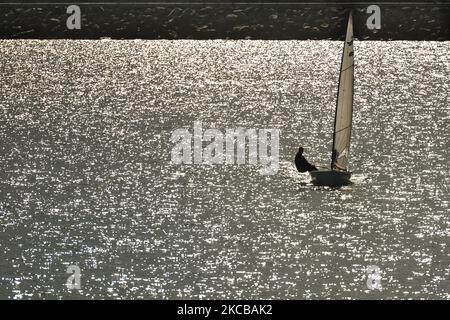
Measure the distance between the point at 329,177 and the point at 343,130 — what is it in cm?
526

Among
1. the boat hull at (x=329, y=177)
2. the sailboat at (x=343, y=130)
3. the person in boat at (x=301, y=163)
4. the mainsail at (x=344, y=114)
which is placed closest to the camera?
the boat hull at (x=329, y=177)

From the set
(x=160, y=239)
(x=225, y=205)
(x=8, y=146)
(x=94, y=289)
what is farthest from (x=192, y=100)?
(x=94, y=289)

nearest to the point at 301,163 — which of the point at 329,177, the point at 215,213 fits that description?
the point at 329,177

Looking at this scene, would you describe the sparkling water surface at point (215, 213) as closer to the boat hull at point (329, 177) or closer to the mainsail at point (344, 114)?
the boat hull at point (329, 177)

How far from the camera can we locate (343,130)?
87.1 m

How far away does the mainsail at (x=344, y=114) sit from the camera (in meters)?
84.2

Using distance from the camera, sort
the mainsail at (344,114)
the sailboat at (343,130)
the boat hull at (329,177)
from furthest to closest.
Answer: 1. the mainsail at (344,114)
2. the sailboat at (343,130)
3. the boat hull at (329,177)

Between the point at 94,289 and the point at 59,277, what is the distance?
2750mm

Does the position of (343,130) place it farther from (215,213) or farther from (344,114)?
(215,213)

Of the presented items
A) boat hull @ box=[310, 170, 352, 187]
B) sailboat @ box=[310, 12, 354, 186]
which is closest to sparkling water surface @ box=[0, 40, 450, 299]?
boat hull @ box=[310, 170, 352, 187]

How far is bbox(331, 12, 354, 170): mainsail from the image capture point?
84.2 metres

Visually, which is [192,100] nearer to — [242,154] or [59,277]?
[242,154]

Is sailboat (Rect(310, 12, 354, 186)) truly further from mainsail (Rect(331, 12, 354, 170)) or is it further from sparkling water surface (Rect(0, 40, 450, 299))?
sparkling water surface (Rect(0, 40, 450, 299))

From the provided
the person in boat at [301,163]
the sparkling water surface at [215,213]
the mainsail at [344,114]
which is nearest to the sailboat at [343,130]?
the mainsail at [344,114]
